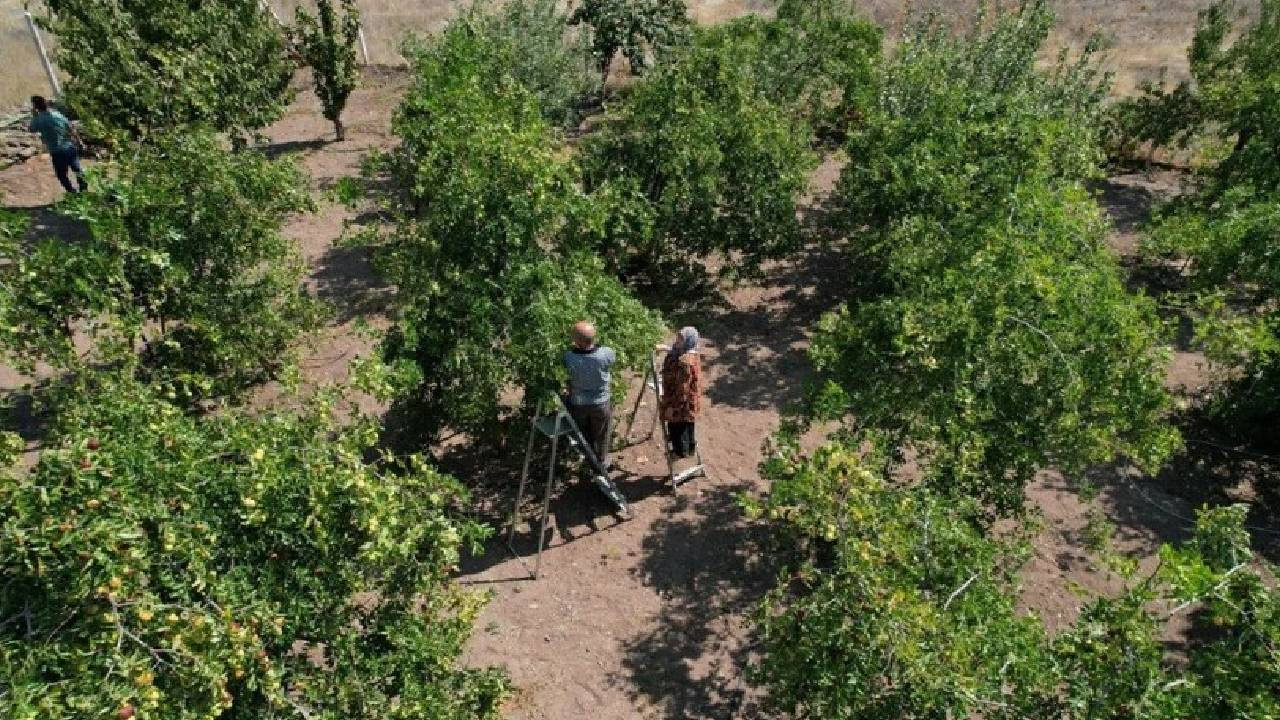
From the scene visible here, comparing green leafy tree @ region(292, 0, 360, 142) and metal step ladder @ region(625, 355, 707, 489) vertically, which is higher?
green leafy tree @ region(292, 0, 360, 142)

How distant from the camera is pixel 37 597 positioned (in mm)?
3641

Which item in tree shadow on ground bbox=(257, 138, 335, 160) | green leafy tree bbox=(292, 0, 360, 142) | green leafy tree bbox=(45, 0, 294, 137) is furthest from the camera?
tree shadow on ground bbox=(257, 138, 335, 160)

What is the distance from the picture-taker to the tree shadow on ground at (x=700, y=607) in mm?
6648

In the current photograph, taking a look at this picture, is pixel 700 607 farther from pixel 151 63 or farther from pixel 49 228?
pixel 49 228

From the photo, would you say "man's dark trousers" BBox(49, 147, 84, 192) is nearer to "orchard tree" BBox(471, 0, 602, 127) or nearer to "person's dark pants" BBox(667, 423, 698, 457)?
"orchard tree" BBox(471, 0, 602, 127)

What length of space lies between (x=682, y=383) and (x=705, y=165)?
11.2 feet

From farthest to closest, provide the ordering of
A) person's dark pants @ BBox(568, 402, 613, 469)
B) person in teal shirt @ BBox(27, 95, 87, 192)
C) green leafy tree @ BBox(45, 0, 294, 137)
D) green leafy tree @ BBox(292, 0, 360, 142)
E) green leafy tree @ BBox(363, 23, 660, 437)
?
green leafy tree @ BBox(292, 0, 360, 142), person in teal shirt @ BBox(27, 95, 87, 192), green leafy tree @ BBox(45, 0, 294, 137), person's dark pants @ BBox(568, 402, 613, 469), green leafy tree @ BBox(363, 23, 660, 437)

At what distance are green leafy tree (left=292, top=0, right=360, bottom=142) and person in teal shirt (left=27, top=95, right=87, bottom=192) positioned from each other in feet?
12.4

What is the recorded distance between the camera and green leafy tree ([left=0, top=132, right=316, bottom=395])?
240 inches

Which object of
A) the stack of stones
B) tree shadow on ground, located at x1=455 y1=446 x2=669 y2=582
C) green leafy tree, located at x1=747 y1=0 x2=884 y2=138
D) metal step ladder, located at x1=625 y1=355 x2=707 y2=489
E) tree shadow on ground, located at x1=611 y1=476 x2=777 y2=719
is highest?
green leafy tree, located at x1=747 y1=0 x2=884 y2=138

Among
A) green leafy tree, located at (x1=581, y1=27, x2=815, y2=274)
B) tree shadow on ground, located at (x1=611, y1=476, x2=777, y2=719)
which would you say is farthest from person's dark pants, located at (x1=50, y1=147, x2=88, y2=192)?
tree shadow on ground, located at (x1=611, y1=476, x2=777, y2=719)

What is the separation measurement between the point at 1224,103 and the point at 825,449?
1080 cm

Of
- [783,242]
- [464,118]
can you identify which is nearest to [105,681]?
[464,118]

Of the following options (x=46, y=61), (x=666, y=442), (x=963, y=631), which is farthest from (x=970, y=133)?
(x=46, y=61)
